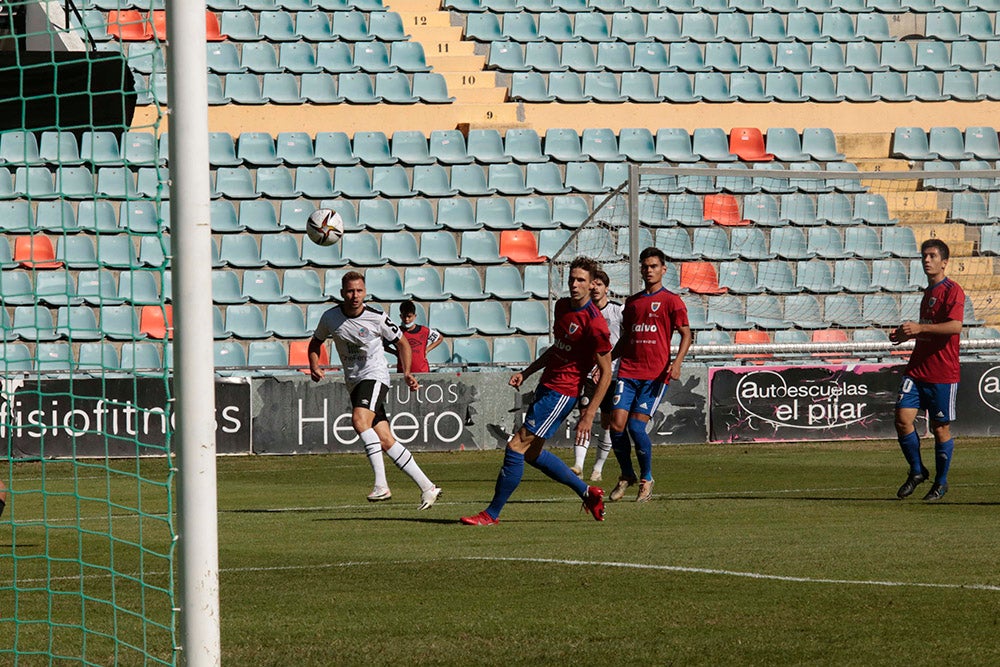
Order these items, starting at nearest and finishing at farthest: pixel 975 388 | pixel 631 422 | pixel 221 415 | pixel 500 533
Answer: pixel 500 533
pixel 631 422
pixel 221 415
pixel 975 388

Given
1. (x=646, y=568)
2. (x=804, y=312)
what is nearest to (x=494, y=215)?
(x=804, y=312)

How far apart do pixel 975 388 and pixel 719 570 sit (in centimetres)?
1288

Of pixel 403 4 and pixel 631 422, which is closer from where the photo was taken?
pixel 631 422

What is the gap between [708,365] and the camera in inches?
743

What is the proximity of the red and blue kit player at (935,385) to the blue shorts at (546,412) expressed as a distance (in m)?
3.12

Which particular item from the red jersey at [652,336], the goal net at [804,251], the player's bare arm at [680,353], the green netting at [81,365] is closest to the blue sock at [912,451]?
the player's bare arm at [680,353]

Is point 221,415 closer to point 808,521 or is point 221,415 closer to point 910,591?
point 808,521

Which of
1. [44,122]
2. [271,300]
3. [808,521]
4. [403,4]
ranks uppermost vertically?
[403,4]

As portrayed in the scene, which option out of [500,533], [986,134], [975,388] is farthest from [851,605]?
[986,134]

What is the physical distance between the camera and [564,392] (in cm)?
1031

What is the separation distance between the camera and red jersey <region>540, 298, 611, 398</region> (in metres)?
10.2

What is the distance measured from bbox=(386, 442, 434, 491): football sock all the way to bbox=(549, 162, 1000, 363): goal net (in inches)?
337

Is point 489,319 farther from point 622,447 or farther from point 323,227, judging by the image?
point 622,447

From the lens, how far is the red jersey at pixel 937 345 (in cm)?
1148
